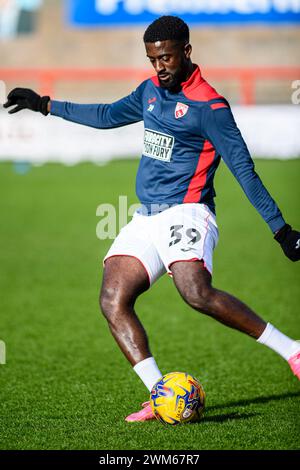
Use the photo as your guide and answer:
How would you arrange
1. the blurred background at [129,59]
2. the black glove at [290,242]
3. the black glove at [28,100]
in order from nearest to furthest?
the black glove at [290,242]
the black glove at [28,100]
the blurred background at [129,59]

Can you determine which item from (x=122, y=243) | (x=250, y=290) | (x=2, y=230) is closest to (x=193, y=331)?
(x=250, y=290)

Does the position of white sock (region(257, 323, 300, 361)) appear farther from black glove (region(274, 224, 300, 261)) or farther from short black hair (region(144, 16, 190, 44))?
short black hair (region(144, 16, 190, 44))

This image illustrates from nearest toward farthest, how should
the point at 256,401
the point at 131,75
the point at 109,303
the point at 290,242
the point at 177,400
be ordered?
the point at 290,242 < the point at 177,400 < the point at 109,303 < the point at 256,401 < the point at 131,75

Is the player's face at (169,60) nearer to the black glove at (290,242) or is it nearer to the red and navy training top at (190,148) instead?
the red and navy training top at (190,148)

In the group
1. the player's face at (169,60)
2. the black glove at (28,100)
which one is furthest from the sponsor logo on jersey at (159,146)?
→ the black glove at (28,100)

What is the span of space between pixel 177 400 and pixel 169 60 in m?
2.00

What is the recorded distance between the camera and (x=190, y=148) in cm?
560

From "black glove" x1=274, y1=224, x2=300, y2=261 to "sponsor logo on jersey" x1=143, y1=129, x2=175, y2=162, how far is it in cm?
87

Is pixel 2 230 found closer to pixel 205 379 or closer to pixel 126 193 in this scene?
pixel 126 193

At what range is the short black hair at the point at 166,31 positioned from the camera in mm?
5457

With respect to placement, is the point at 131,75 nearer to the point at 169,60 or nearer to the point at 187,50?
the point at 187,50

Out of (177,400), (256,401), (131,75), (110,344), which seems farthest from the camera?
(131,75)

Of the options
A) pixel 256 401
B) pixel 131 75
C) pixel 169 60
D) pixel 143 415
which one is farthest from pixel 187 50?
pixel 131 75

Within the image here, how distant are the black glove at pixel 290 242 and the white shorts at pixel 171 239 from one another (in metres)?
0.52
